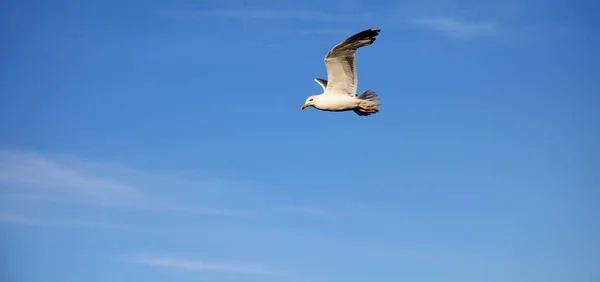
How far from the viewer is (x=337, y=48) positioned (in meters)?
22.6

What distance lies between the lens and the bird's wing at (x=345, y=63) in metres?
22.3

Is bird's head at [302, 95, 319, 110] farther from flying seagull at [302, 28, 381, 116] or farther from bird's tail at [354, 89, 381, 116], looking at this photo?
bird's tail at [354, 89, 381, 116]

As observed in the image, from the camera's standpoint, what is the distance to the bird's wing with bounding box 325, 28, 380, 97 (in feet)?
73.1

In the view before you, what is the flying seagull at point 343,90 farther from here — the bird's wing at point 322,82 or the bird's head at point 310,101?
the bird's wing at point 322,82

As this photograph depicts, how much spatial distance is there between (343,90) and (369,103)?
35.5 inches

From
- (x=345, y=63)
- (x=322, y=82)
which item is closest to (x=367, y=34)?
(x=345, y=63)

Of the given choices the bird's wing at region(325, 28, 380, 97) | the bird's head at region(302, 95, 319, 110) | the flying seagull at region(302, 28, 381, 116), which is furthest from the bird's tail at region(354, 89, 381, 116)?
the bird's head at region(302, 95, 319, 110)

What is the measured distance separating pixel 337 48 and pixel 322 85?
2980 mm

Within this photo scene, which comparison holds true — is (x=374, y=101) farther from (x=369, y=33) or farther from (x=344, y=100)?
(x=369, y=33)

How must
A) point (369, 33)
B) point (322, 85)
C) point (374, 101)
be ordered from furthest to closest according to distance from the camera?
1. point (322, 85)
2. point (374, 101)
3. point (369, 33)

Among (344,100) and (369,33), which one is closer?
(369,33)

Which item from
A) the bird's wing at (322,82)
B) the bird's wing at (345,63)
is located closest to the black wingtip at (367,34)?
the bird's wing at (345,63)

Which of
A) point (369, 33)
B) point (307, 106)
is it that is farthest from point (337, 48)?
point (307, 106)

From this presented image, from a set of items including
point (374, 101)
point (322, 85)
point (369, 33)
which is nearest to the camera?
point (369, 33)
